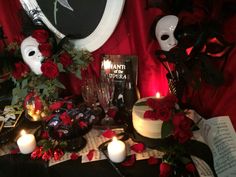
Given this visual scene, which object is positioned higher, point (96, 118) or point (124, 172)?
point (96, 118)

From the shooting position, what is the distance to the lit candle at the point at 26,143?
3.56ft

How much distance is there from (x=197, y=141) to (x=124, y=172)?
0.31 metres

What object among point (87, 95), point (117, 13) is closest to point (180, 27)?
point (117, 13)

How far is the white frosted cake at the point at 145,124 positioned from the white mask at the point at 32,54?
0.45 metres

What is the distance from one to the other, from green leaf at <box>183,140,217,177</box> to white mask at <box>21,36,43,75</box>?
0.67m

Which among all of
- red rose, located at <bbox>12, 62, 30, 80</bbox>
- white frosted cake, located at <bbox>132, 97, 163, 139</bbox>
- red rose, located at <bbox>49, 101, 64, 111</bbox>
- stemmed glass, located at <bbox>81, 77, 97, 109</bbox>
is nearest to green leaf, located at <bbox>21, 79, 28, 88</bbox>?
red rose, located at <bbox>12, 62, 30, 80</bbox>

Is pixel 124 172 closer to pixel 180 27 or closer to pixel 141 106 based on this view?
pixel 141 106

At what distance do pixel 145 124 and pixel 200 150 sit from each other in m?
0.22

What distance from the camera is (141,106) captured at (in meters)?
1.09

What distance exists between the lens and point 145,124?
3.39 feet

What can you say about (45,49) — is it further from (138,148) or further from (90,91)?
(138,148)

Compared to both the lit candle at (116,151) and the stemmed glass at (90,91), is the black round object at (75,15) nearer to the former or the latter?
the stemmed glass at (90,91)

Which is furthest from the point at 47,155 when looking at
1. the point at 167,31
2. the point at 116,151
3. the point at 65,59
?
the point at 167,31

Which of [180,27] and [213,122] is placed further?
[213,122]
